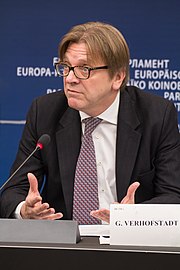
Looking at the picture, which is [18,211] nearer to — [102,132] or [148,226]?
[102,132]

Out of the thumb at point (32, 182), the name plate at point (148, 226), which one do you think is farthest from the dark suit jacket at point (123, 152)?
the name plate at point (148, 226)

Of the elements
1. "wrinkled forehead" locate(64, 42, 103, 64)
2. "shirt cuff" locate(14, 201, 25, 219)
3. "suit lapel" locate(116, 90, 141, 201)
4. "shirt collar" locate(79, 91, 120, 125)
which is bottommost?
"shirt cuff" locate(14, 201, 25, 219)

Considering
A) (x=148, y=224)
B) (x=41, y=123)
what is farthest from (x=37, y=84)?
(x=148, y=224)

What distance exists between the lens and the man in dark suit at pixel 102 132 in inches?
99.1

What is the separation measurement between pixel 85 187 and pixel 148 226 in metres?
0.86

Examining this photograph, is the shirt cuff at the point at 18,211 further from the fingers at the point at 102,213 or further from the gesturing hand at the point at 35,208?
the fingers at the point at 102,213

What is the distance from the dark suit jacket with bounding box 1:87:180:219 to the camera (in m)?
2.57

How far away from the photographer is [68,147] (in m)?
2.63

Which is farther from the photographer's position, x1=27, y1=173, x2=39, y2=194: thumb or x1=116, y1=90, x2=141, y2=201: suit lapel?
x1=116, y1=90, x2=141, y2=201: suit lapel

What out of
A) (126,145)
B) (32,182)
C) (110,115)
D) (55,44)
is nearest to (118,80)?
(110,115)

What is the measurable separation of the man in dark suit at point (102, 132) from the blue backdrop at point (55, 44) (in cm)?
113

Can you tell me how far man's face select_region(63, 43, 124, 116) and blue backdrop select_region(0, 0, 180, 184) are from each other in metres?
1.27

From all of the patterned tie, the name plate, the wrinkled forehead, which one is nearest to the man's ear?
the wrinkled forehead

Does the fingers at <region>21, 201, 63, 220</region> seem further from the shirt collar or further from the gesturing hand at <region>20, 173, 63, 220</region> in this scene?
the shirt collar
